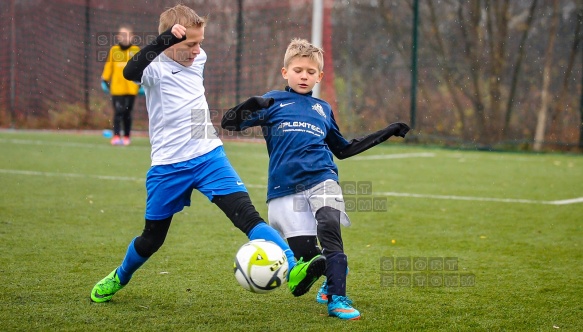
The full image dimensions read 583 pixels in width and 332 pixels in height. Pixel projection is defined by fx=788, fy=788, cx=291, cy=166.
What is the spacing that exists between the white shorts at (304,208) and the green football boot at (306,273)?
40 cm

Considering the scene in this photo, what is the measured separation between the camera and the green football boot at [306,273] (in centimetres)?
382

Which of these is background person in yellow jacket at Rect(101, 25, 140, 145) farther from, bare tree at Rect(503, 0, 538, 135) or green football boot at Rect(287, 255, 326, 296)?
green football boot at Rect(287, 255, 326, 296)

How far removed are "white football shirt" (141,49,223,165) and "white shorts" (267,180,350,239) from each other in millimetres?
501

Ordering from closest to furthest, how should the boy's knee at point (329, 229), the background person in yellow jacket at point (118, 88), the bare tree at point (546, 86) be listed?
1. the boy's knee at point (329, 229)
2. the background person in yellow jacket at point (118, 88)
3. the bare tree at point (546, 86)

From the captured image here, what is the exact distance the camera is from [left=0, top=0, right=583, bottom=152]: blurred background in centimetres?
1492

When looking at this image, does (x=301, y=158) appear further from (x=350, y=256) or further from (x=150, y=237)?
(x=350, y=256)

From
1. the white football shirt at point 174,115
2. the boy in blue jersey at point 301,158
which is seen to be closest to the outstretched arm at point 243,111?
the boy in blue jersey at point 301,158

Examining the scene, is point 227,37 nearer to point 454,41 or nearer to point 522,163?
point 454,41

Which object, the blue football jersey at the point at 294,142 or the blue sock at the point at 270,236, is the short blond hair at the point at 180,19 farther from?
the blue sock at the point at 270,236

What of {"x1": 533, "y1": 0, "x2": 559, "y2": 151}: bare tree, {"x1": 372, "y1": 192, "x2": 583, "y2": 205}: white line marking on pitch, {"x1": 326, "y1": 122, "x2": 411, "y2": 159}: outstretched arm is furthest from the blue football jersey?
{"x1": 533, "y1": 0, "x2": 559, "y2": 151}: bare tree

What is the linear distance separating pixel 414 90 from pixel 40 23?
8.35 metres

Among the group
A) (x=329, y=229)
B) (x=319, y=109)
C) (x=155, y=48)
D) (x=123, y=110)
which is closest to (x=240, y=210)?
(x=329, y=229)

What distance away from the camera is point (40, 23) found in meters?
17.4

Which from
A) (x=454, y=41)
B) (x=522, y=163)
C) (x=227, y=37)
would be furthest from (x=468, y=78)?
(x=227, y=37)
